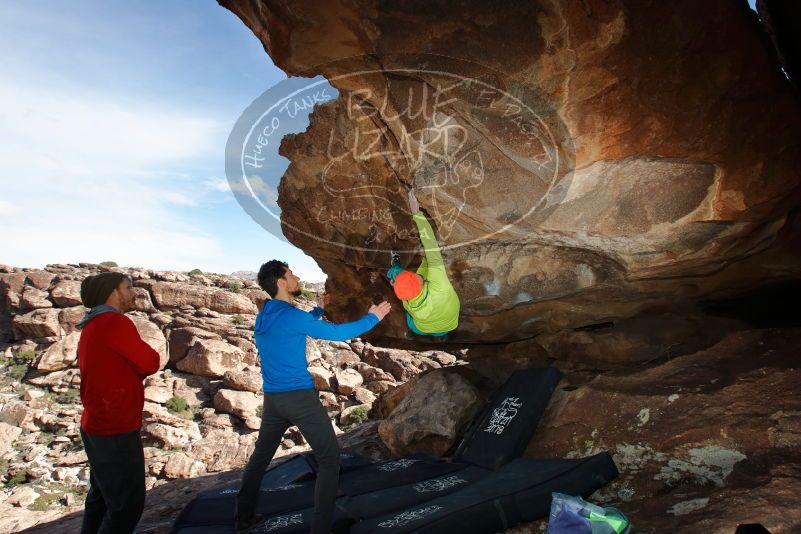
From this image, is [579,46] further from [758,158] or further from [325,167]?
[325,167]

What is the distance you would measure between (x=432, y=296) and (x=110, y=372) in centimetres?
245

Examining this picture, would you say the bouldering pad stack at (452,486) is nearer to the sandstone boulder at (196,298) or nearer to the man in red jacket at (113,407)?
the man in red jacket at (113,407)

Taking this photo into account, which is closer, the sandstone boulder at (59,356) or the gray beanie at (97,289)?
the gray beanie at (97,289)

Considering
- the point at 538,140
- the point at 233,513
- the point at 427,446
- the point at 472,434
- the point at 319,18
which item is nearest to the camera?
the point at 319,18

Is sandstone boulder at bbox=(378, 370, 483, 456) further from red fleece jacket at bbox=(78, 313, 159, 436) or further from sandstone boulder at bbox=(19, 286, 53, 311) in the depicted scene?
sandstone boulder at bbox=(19, 286, 53, 311)

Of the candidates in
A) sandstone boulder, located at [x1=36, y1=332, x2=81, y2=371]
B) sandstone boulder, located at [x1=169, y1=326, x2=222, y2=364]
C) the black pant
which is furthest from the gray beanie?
sandstone boulder, located at [x1=36, y1=332, x2=81, y2=371]

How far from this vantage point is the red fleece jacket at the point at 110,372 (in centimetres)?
287

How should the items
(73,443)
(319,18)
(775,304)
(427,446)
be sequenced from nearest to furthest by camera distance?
(319,18) < (427,446) < (775,304) < (73,443)

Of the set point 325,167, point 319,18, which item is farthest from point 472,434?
point 319,18

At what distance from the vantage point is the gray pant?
114 inches

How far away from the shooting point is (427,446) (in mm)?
5438

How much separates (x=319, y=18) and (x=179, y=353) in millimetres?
18808

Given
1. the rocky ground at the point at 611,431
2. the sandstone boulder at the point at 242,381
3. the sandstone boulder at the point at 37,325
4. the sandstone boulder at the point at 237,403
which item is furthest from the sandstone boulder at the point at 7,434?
the sandstone boulder at the point at 242,381

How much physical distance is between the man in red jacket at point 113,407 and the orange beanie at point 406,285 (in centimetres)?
178
